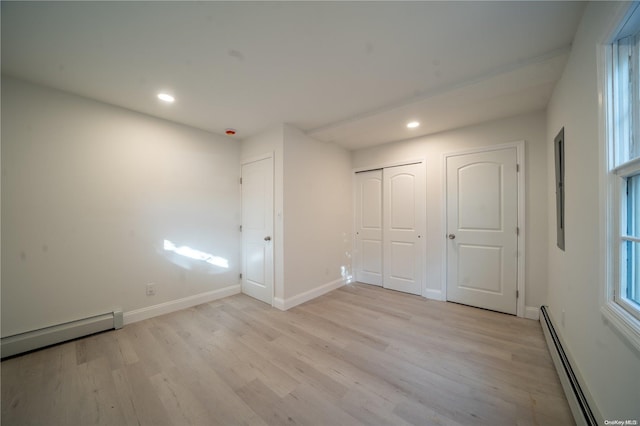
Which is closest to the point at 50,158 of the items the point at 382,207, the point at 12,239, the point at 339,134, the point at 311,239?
the point at 12,239

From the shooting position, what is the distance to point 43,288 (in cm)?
217

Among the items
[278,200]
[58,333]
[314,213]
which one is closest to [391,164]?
[314,213]

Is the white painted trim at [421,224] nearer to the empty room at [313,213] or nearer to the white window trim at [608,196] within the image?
the empty room at [313,213]

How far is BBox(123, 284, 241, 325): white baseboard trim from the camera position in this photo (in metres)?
2.65

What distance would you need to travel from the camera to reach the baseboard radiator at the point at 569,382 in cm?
123

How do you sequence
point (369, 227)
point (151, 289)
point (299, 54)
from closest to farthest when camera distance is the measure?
point (299, 54), point (151, 289), point (369, 227)

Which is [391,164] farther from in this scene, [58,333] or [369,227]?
[58,333]

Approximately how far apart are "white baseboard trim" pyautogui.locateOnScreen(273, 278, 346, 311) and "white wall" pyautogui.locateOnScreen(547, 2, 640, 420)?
2.58 m

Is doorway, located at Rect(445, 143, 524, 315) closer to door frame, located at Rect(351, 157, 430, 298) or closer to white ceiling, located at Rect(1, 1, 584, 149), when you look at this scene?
door frame, located at Rect(351, 157, 430, 298)

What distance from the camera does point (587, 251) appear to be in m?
1.36

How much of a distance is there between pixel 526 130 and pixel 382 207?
2016mm

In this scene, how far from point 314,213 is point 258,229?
867mm

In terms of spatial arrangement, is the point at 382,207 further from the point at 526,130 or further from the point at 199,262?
the point at 199,262

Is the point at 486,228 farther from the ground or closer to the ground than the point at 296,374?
farther from the ground
